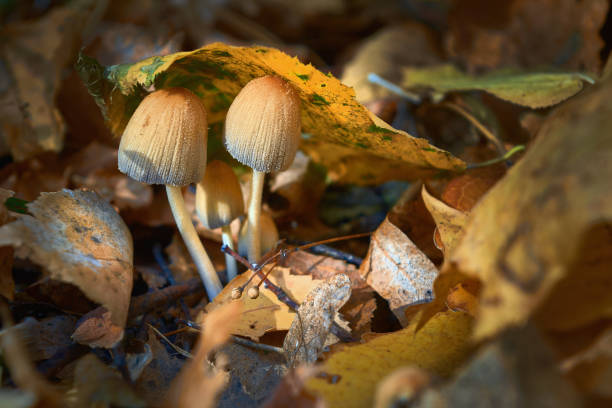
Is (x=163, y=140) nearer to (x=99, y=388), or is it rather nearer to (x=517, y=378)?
(x=99, y=388)

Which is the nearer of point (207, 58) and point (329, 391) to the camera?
point (329, 391)

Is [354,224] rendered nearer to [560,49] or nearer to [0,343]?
[0,343]

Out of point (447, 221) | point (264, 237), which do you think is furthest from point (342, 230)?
point (447, 221)

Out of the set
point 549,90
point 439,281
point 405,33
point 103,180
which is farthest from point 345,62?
point 439,281

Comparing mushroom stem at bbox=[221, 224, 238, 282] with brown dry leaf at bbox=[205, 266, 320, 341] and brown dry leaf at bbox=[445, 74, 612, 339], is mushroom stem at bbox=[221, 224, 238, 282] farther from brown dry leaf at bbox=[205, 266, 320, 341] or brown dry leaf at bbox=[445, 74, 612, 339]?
brown dry leaf at bbox=[445, 74, 612, 339]

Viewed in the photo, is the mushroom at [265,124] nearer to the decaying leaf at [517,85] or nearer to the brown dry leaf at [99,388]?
the brown dry leaf at [99,388]
